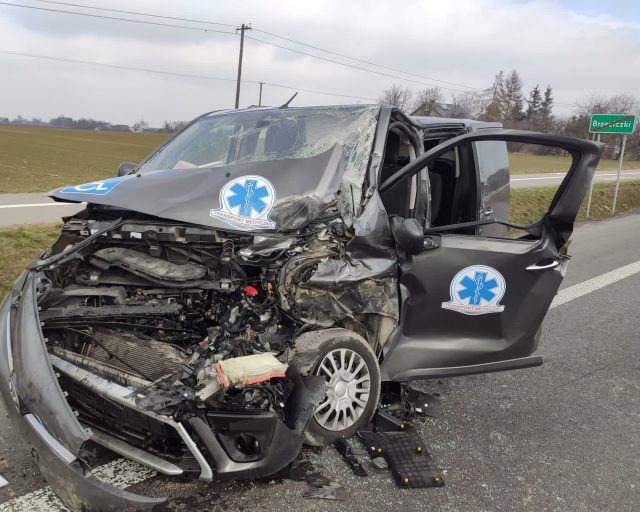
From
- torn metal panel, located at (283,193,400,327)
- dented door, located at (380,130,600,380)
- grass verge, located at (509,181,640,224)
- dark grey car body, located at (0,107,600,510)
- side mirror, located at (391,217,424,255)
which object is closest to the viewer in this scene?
dark grey car body, located at (0,107,600,510)

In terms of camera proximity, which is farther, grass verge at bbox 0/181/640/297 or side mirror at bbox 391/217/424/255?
grass verge at bbox 0/181/640/297

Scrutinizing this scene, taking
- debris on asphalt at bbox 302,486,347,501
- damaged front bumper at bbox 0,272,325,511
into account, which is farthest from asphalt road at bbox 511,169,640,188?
damaged front bumper at bbox 0,272,325,511

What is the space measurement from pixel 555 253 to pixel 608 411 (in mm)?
1277

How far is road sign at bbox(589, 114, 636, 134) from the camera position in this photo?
43.3 ft

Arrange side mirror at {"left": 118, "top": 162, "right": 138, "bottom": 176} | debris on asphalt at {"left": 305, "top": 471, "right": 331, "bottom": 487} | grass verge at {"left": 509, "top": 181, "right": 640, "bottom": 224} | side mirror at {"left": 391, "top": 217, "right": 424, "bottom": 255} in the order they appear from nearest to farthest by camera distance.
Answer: debris on asphalt at {"left": 305, "top": 471, "right": 331, "bottom": 487}, side mirror at {"left": 391, "top": 217, "right": 424, "bottom": 255}, side mirror at {"left": 118, "top": 162, "right": 138, "bottom": 176}, grass verge at {"left": 509, "top": 181, "right": 640, "bottom": 224}

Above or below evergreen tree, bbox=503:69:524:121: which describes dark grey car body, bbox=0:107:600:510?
below

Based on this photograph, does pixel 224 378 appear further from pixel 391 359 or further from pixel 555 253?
pixel 555 253

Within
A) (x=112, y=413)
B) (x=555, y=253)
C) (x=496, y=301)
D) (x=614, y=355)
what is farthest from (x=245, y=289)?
(x=614, y=355)

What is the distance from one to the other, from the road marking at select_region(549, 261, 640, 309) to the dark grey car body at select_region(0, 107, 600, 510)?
9.68ft

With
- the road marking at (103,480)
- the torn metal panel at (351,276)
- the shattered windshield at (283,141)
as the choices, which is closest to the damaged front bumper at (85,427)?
the road marking at (103,480)

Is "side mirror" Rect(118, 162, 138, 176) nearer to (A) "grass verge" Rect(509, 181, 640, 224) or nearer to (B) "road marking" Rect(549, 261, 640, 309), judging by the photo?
(B) "road marking" Rect(549, 261, 640, 309)

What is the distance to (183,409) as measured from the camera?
2363 mm

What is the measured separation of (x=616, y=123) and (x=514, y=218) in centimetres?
367

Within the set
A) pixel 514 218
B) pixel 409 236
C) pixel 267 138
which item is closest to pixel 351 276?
pixel 409 236
